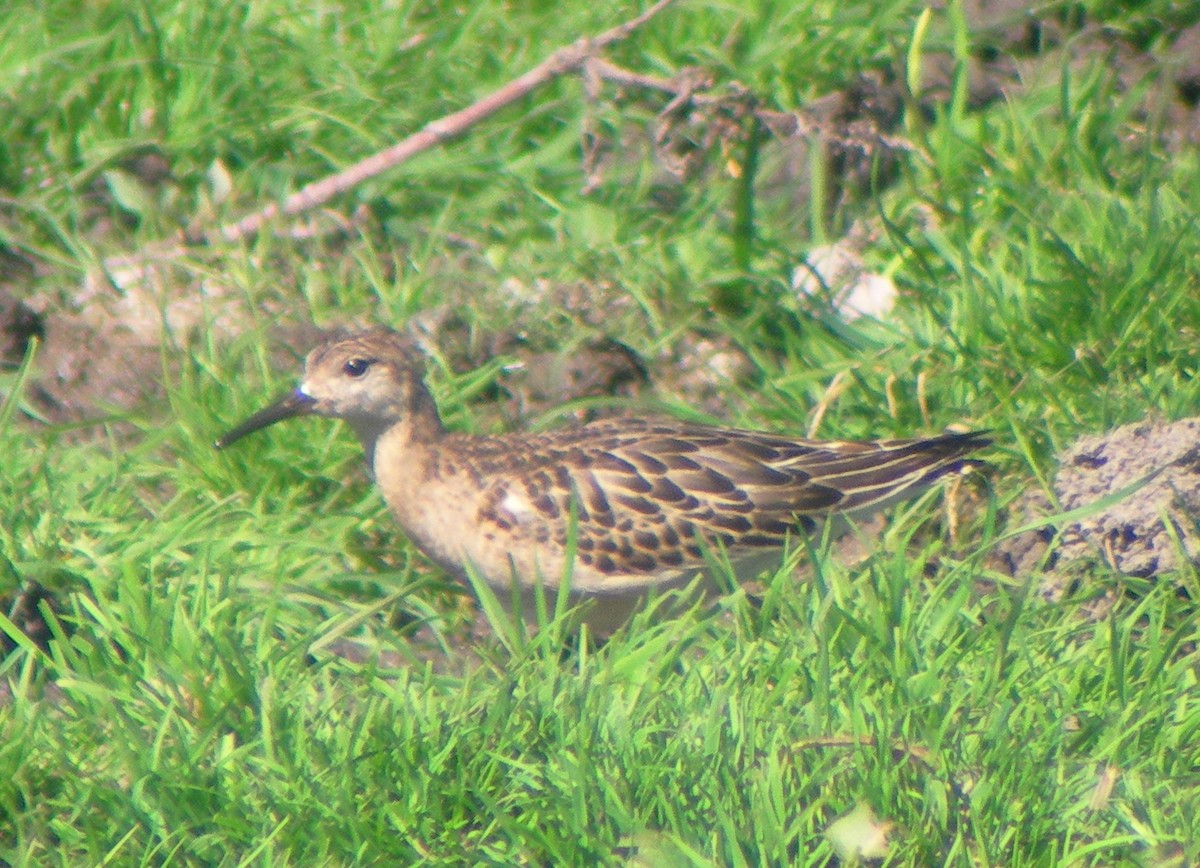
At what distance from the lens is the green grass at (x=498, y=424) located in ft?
12.3

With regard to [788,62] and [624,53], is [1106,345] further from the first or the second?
[624,53]

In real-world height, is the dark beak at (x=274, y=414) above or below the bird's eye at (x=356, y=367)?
below

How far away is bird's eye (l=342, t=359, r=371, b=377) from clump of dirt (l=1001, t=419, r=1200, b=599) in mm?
2166

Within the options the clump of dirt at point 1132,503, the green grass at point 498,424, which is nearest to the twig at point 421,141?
the green grass at point 498,424

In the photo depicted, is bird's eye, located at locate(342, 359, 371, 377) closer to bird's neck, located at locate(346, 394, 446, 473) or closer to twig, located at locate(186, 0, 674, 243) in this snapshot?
bird's neck, located at locate(346, 394, 446, 473)

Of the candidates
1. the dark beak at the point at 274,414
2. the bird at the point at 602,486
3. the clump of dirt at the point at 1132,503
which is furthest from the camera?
the dark beak at the point at 274,414

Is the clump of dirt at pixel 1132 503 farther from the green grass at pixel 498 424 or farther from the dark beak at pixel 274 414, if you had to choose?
the dark beak at pixel 274 414

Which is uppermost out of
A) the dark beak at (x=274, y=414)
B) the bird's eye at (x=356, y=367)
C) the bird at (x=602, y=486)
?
the bird's eye at (x=356, y=367)

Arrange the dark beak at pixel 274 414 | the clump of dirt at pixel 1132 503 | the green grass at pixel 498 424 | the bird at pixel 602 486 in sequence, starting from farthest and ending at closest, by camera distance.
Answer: the dark beak at pixel 274 414
the bird at pixel 602 486
the clump of dirt at pixel 1132 503
the green grass at pixel 498 424

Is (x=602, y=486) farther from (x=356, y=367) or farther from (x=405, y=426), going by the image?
(x=356, y=367)

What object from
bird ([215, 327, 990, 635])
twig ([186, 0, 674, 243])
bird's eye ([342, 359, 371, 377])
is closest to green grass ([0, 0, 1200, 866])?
twig ([186, 0, 674, 243])

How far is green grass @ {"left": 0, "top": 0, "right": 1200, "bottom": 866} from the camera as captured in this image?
3752mm

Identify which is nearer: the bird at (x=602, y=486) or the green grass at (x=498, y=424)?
the green grass at (x=498, y=424)

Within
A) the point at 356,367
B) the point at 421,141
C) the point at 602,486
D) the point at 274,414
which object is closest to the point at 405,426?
the point at 356,367
